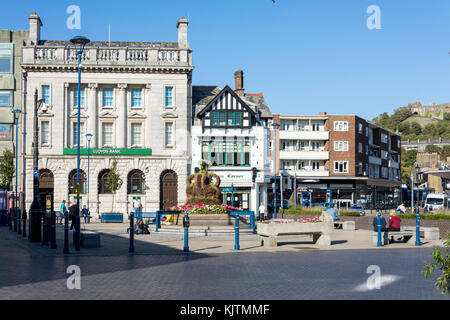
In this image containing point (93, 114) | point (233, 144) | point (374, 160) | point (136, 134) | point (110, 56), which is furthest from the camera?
point (374, 160)

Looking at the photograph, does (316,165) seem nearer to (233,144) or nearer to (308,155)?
(308,155)

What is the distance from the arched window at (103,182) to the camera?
51.4 meters

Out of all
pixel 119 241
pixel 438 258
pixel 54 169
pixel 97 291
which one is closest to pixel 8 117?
pixel 54 169

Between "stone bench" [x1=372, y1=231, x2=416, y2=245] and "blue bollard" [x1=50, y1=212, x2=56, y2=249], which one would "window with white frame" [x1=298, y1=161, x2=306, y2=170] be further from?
"blue bollard" [x1=50, y1=212, x2=56, y2=249]

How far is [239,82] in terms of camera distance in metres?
63.0

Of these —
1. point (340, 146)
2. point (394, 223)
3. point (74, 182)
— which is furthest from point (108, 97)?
point (340, 146)

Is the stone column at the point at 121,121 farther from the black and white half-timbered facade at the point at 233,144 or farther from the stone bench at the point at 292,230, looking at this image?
the stone bench at the point at 292,230

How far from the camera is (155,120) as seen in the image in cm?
5191

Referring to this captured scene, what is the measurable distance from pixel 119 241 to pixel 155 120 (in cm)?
2893

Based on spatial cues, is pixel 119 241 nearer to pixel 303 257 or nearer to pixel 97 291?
pixel 303 257

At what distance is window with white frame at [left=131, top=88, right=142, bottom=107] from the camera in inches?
2068

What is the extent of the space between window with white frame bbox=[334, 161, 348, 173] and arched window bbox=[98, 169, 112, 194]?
35.6m

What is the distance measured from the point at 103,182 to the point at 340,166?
36.5 metres
